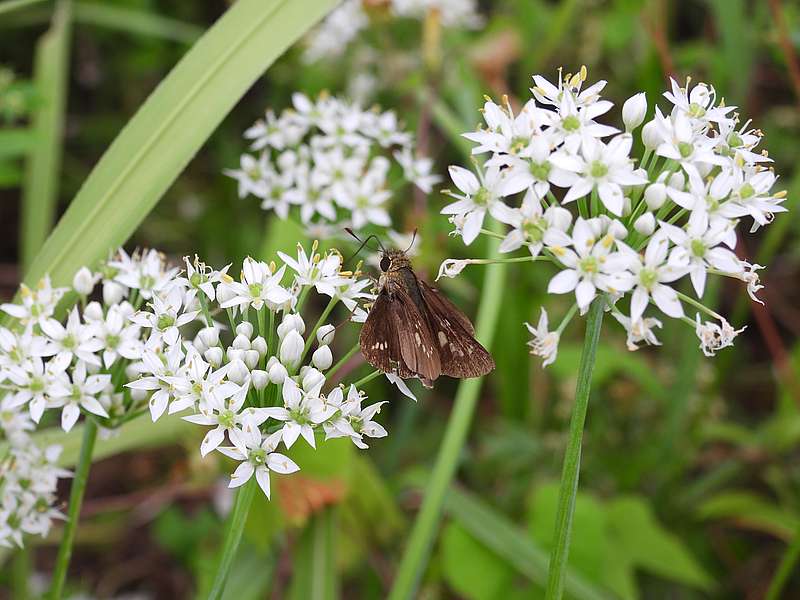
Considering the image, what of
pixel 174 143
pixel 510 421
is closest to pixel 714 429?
pixel 510 421

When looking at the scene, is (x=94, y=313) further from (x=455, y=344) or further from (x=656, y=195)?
(x=656, y=195)

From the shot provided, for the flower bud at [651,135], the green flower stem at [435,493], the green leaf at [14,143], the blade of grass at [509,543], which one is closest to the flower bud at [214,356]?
the flower bud at [651,135]

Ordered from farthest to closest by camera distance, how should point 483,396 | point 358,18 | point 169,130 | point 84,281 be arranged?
point 483,396
point 358,18
point 169,130
point 84,281

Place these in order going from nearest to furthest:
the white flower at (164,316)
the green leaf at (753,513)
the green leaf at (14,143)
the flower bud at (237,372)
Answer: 1. the flower bud at (237,372)
2. the white flower at (164,316)
3. the green leaf at (14,143)
4. the green leaf at (753,513)

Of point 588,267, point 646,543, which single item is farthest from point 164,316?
point 646,543

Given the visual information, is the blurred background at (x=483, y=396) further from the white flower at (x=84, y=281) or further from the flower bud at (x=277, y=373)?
the flower bud at (x=277, y=373)

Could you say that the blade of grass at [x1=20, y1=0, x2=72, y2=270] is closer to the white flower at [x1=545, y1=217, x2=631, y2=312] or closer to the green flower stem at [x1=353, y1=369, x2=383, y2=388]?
the green flower stem at [x1=353, y1=369, x2=383, y2=388]
